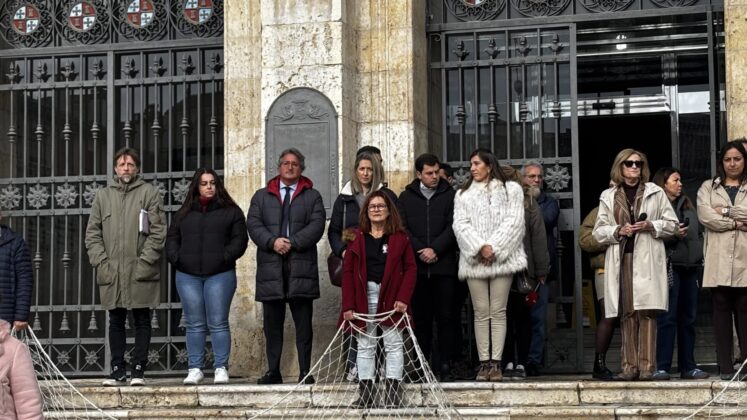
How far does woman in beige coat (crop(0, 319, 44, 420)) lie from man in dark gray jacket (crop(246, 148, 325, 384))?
4281 mm

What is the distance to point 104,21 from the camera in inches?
575

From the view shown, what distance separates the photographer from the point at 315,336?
12695 mm

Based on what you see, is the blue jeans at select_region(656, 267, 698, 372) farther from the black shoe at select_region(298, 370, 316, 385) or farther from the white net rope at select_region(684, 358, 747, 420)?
the black shoe at select_region(298, 370, 316, 385)

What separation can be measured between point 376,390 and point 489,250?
143 cm

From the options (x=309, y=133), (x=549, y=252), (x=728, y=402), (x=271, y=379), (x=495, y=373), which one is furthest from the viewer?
(x=309, y=133)

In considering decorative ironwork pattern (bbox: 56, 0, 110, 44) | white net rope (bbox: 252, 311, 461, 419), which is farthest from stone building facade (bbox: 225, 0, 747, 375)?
decorative ironwork pattern (bbox: 56, 0, 110, 44)

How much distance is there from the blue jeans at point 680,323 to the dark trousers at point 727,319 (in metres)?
0.51

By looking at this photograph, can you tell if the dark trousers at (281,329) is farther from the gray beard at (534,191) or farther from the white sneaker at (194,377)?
the gray beard at (534,191)

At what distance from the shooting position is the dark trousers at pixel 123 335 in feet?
39.6

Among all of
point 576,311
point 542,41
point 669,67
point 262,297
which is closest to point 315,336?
point 262,297

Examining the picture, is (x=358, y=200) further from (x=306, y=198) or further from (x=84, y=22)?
(x=84, y=22)

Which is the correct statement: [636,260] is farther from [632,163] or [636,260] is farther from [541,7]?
[541,7]

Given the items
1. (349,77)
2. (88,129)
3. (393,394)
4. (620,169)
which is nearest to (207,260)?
(393,394)

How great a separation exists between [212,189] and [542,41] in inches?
140
